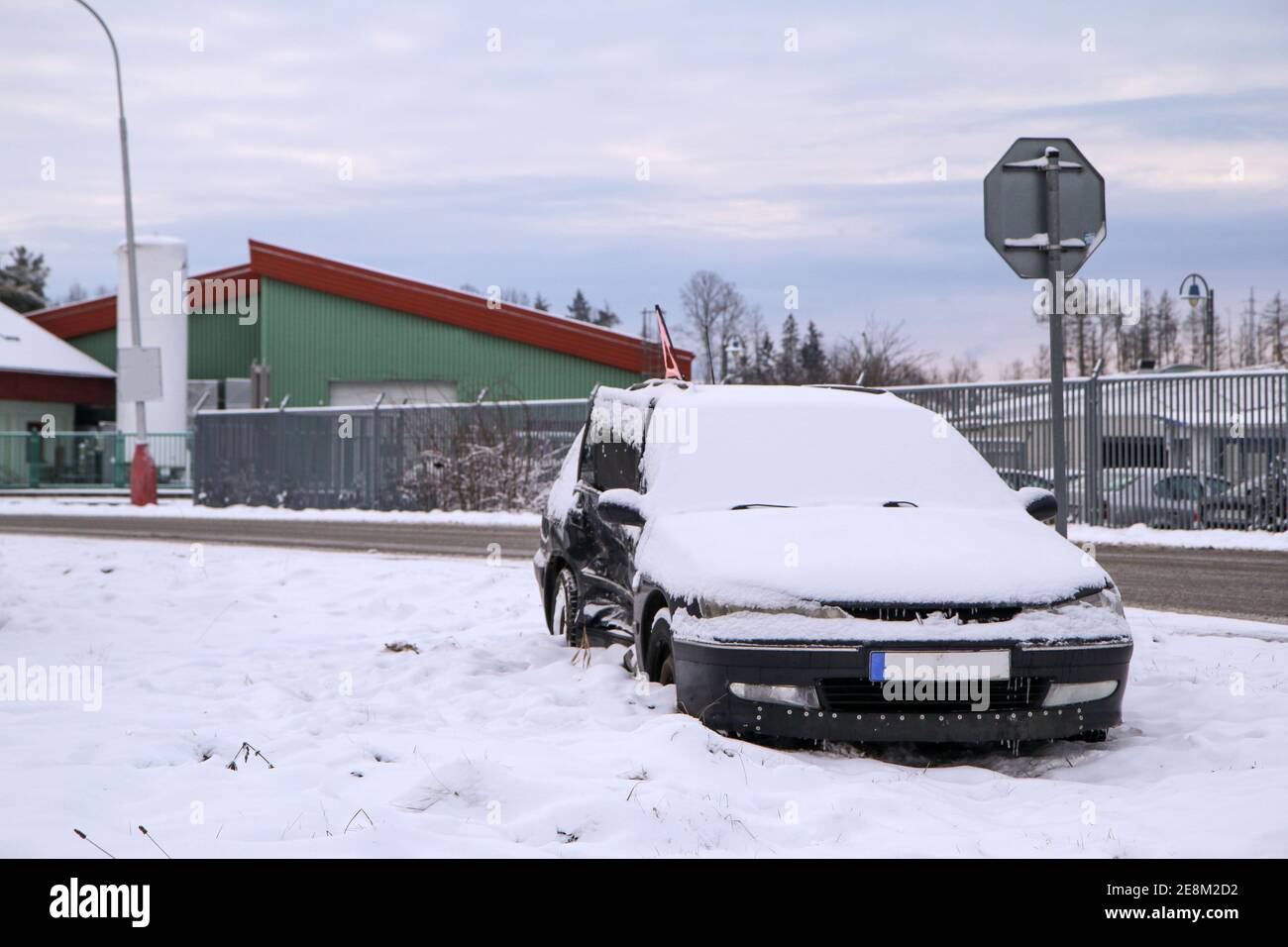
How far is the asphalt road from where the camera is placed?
10688 mm

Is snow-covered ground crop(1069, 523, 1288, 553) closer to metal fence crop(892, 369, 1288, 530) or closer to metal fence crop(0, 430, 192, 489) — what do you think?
metal fence crop(892, 369, 1288, 530)

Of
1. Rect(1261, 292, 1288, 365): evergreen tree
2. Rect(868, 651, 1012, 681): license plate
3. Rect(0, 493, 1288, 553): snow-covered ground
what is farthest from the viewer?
Rect(1261, 292, 1288, 365): evergreen tree

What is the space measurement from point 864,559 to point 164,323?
4079 centimetres

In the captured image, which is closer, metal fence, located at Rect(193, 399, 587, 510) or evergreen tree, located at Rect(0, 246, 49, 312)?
metal fence, located at Rect(193, 399, 587, 510)

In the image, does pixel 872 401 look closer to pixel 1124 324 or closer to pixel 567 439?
pixel 567 439

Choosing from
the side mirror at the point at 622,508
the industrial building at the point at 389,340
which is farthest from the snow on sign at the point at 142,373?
the side mirror at the point at 622,508

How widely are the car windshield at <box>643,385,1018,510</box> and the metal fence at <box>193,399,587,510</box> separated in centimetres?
1799

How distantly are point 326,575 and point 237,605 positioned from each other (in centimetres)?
205

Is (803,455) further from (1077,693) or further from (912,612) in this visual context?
(1077,693)

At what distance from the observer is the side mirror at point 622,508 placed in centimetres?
661

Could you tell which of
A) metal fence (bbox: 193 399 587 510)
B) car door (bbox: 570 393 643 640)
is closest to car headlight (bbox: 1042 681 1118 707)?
car door (bbox: 570 393 643 640)

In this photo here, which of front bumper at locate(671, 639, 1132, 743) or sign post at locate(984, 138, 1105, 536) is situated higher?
sign post at locate(984, 138, 1105, 536)
